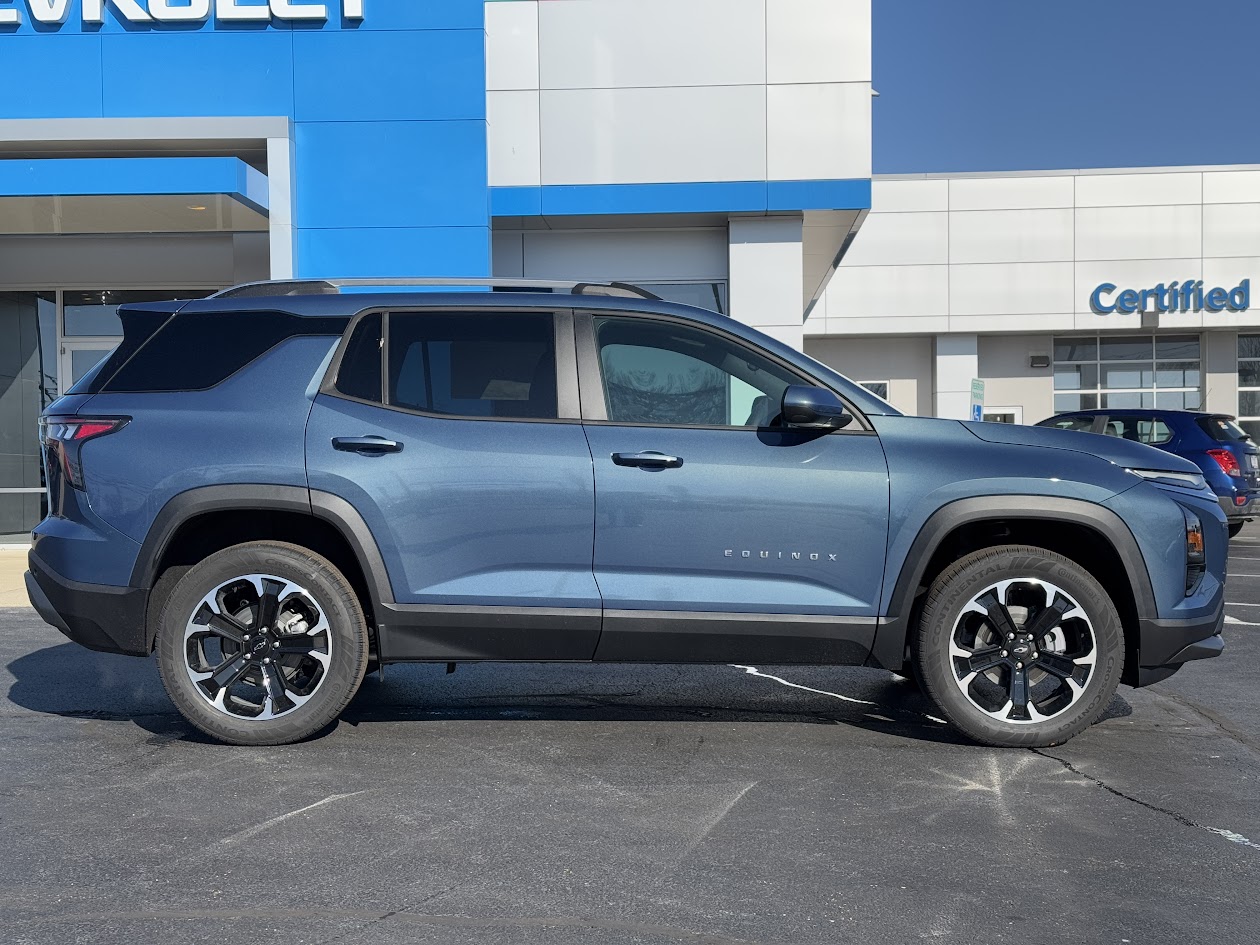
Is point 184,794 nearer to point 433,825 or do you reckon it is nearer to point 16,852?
point 16,852

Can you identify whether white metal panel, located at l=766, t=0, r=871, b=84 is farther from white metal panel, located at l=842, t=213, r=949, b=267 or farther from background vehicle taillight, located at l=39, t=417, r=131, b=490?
white metal panel, located at l=842, t=213, r=949, b=267

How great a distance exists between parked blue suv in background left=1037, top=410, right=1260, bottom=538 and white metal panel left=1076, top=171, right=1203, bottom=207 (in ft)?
50.7

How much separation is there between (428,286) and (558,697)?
6.89ft

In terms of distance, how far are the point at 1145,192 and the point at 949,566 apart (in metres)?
28.0

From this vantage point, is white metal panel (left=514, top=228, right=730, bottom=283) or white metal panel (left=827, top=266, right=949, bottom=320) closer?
white metal panel (left=514, top=228, right=730, bottom=283)

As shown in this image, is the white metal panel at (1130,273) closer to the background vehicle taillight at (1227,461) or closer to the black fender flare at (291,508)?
the background vehicle taillight at (1227,461)

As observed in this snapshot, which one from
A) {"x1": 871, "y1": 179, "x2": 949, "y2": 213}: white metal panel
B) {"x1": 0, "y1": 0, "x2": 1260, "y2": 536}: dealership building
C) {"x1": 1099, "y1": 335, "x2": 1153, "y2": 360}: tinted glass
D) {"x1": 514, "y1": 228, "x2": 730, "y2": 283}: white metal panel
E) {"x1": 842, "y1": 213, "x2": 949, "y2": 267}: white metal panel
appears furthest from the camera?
{"x1": 1099, "y1": 335, "x2": 1153, "y2": 360}: tinted glass

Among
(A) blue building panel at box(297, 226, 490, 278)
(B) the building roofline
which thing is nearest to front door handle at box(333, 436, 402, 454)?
(A) blue building panel at box(297, 226, 490, 278)

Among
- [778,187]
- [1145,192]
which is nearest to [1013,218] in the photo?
[1145,192]

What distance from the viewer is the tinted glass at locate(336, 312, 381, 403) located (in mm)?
5156

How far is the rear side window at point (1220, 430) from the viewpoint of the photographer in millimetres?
15625

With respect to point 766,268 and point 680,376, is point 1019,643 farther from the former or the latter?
point 766,268

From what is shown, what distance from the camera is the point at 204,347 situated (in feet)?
17.3

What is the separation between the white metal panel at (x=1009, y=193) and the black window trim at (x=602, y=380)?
2687 centimetres
